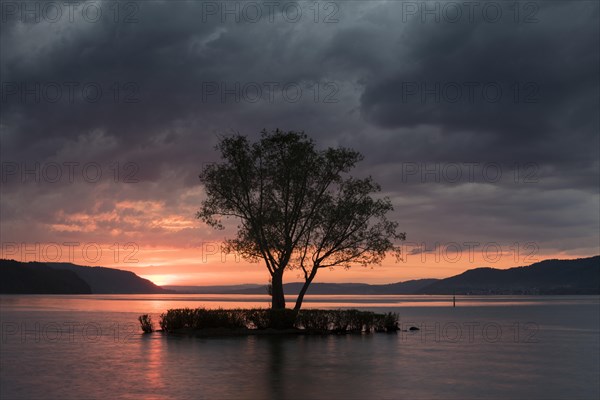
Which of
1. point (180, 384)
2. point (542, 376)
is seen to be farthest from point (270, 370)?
point (542, 376)

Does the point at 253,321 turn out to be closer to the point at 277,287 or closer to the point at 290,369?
the point at 277,287

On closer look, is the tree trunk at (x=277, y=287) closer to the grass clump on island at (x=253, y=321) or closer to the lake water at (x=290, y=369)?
the grass clump on island at (x=253, y=321)

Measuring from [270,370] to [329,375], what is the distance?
126 inches

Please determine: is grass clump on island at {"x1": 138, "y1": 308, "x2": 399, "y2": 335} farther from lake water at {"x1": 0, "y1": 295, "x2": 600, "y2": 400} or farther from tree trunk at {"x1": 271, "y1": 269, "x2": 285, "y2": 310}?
lake water at {"x1": 0, "y1": 295, "x2": 600, "y2": 400}

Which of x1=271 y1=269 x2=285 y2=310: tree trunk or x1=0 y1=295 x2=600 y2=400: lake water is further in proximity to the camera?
x1=271 y1=269 x2=285 y2=310: tree trunk

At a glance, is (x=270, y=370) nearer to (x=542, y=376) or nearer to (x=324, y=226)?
(x=542, y=376)

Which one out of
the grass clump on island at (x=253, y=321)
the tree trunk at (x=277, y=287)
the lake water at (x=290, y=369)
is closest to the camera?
the lake water at (x=290, y=369)

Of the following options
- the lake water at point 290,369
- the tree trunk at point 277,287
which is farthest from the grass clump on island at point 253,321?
the lake water at point 290,369

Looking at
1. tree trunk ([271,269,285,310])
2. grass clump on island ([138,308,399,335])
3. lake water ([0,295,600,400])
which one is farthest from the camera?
tree trunk ([271,269,285,310])

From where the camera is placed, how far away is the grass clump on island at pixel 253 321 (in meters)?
56.7

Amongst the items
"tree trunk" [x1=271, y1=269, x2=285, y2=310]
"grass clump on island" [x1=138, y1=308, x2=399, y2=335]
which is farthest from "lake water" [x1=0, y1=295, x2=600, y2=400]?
"tree trunk" [x1=271, y1=269, x2=285, y2=310]

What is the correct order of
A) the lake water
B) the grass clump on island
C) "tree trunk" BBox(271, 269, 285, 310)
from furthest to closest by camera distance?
"tree trunk" BBox(271, 269, 285, 310)
the grass clump on island
the lake water

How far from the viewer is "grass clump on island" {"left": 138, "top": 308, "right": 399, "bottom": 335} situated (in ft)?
186

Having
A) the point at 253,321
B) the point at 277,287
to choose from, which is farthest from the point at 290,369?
the point at 277,287
